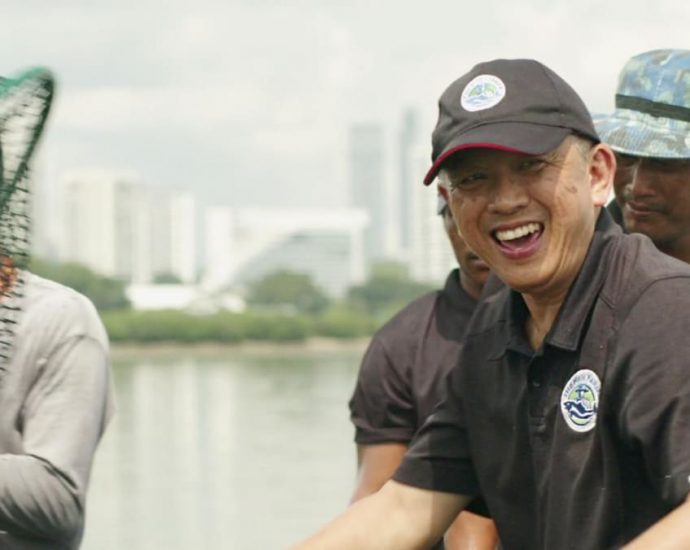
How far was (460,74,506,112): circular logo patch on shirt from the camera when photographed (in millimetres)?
2960

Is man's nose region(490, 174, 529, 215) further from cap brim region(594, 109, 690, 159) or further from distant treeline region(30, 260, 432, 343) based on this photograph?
distant treeline region(30, 260, 432, 343)

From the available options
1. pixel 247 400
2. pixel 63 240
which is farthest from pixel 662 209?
pixel 63 240

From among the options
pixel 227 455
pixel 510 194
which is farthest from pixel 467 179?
pixel 227 455

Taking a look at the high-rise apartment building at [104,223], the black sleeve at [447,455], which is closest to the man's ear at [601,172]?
the black sleeve at [447,455]

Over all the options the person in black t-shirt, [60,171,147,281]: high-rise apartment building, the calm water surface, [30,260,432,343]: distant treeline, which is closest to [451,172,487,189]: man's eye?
the person in black t-shirt

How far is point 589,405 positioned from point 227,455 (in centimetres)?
Answer: 4189

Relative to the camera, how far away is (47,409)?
370cm

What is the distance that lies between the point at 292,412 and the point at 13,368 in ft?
175

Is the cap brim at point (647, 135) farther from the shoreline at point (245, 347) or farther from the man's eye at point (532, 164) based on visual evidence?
the shoreline at point (245, 347)

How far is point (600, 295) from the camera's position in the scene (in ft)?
9.84

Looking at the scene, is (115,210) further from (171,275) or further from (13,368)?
(13,368)

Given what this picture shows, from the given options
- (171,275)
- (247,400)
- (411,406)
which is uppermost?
(411,406)

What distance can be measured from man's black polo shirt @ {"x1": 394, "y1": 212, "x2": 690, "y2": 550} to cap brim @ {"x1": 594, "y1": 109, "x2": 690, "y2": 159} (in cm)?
101

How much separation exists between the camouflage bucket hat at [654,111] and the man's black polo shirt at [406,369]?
0.77 m
